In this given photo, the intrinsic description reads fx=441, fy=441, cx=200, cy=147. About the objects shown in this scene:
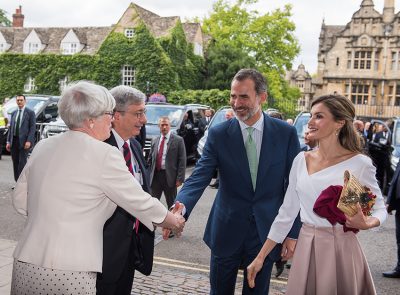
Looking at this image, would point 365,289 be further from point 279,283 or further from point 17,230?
point 17,230

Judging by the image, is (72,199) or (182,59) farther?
(182,59)

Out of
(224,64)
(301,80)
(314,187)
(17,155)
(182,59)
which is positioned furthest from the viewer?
(301,80)

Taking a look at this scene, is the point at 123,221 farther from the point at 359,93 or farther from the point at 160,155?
the point at 359,93

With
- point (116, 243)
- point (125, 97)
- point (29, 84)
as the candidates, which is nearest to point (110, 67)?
point (29, 84)

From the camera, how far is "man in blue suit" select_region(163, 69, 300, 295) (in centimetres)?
318

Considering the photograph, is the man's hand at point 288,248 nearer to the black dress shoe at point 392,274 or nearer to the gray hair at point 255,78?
the gray hair at point 255,78

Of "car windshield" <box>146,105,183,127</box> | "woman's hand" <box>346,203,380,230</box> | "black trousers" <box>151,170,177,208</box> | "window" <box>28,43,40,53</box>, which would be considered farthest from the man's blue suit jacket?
"window" <box>28,43,40,53</box>

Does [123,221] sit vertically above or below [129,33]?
below

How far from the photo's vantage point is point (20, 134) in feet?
32.6

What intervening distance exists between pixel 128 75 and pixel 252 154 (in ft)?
111

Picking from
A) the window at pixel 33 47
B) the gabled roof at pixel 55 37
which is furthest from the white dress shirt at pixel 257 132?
the window at pixel 33 47

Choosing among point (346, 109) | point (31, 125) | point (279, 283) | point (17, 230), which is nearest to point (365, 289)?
point (346, 109)

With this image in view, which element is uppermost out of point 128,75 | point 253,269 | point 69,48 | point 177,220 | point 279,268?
point 69,48

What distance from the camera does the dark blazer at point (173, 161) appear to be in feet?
25.5
